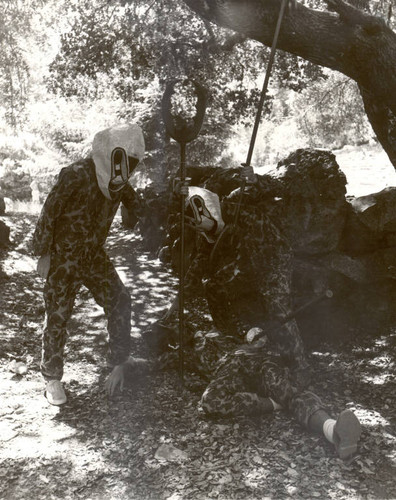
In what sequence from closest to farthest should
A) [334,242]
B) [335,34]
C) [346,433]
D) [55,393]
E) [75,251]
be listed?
[346,433], [75,251], [55,393], [335,34], [334,242]

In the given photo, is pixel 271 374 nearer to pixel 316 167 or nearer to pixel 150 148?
pixel 316 167

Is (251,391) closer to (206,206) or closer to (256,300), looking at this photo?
(256,300)

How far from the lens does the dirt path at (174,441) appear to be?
3383 millimetres

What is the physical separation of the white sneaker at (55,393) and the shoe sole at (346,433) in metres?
2.25

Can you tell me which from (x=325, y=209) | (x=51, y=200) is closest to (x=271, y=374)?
(x=51, y=200)

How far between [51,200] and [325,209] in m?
3.51

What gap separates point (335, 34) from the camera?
5.19 meters

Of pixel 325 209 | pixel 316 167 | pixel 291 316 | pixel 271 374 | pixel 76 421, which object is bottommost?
pixel 76 421

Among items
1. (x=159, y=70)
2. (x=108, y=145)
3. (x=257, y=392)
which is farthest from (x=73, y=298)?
(x=159, y=70)

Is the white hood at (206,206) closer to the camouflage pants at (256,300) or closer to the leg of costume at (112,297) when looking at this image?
the camouflage pants at (256,300)

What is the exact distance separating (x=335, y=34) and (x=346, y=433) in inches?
147

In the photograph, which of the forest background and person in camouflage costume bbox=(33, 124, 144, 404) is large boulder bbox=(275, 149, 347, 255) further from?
the forest background

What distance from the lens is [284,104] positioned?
61.9 feet

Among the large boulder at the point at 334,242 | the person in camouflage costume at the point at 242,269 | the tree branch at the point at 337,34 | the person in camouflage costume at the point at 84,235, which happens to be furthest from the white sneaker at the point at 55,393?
the tree branch at the point at 337,34
